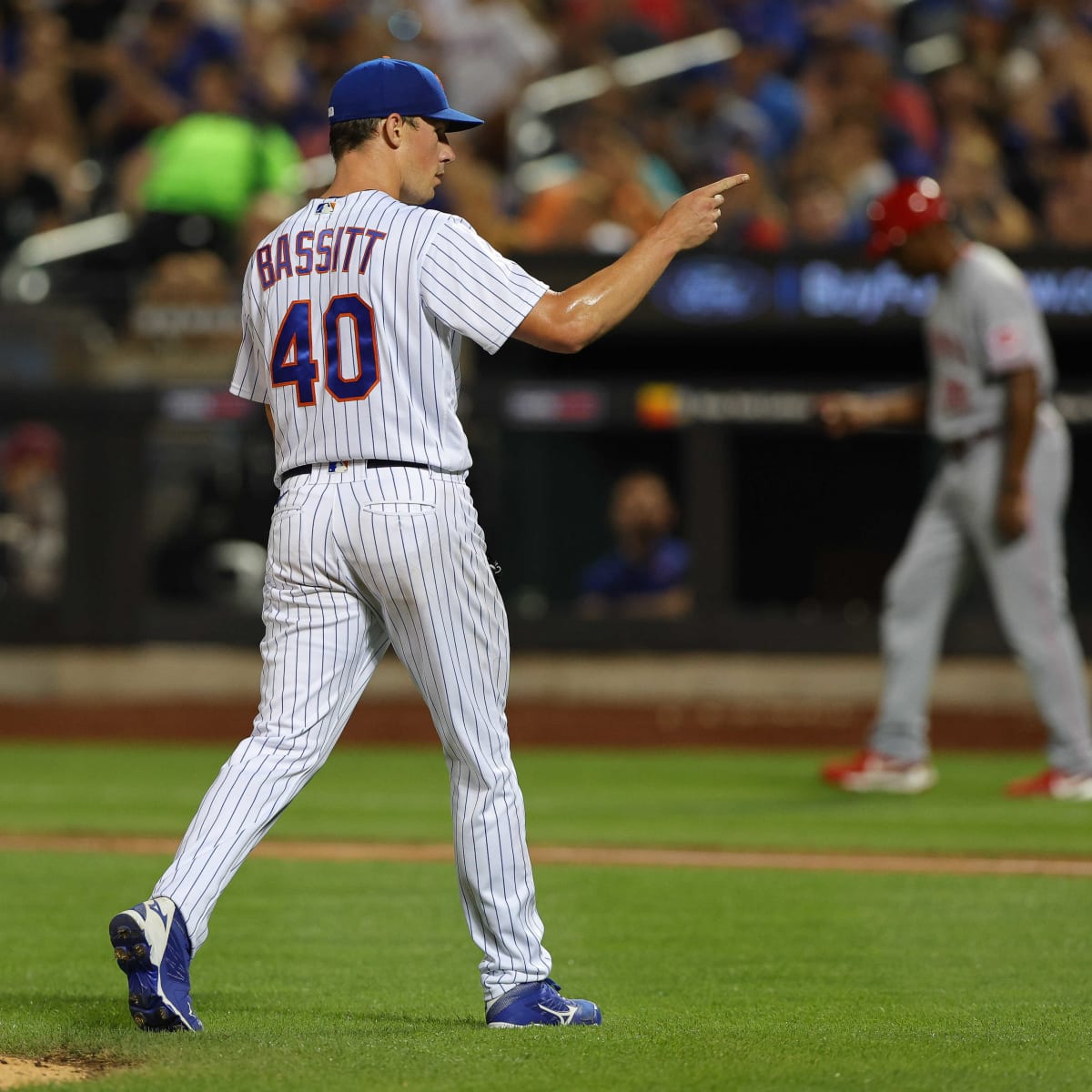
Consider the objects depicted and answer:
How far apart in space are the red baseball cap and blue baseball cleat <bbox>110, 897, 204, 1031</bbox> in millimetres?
5026

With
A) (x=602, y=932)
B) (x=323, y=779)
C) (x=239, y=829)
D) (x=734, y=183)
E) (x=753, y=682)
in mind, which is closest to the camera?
(x=239, y=829)

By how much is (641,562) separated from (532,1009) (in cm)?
782

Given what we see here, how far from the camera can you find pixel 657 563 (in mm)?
11695

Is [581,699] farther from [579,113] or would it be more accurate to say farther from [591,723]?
[579,113]

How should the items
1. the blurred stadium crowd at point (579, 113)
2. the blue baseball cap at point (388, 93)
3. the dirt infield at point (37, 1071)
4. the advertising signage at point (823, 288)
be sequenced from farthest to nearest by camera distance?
the blurred stadium crowd at point (579, 113) → the advertising signage at point (823, 288) → the blue baseball cap at point (388, 93) → the dirt infield at point (37, 1071)

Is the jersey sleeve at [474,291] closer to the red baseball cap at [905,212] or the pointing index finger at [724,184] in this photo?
the pointing index finger at [724,184]

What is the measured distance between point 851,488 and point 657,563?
1.22 metres

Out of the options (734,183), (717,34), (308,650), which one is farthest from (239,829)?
(717,34)

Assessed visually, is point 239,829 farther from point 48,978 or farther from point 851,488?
point 851,488

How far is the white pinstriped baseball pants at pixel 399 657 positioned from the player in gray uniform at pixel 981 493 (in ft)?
13.9

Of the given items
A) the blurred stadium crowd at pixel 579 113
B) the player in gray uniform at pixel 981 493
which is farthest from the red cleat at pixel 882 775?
the blurred stadium crowd at pixel 579 113

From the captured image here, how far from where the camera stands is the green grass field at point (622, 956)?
11.9 ft

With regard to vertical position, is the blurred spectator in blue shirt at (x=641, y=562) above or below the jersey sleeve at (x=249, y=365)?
below

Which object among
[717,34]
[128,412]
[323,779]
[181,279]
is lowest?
[323,779]
